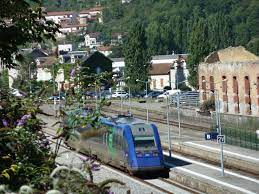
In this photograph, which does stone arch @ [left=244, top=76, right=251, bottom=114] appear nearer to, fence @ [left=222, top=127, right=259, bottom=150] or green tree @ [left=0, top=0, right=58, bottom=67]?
fence @ [left=222, top=127, right=259, bottom=150]

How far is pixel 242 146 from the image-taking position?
126 feet

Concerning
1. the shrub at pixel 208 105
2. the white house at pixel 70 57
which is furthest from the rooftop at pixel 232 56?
the white house at pixel 70 57

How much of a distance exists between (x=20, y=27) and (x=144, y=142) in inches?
801

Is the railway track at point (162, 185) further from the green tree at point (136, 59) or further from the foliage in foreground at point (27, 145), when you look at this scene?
the green tree at point (136, 59)

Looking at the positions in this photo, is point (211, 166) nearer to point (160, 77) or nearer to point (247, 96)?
point (247, 96)

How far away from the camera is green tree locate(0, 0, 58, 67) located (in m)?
9.08

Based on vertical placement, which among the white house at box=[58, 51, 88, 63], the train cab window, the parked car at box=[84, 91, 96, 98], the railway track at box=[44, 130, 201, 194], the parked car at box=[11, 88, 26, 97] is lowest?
the railway track at box=[44, 130, 201, 194]

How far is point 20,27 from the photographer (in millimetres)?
9422

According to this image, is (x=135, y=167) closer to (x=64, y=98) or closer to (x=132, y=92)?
(x=64, y=98)

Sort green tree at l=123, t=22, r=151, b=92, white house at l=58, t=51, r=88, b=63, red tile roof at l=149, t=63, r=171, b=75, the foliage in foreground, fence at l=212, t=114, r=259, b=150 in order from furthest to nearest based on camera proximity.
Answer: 1. red tile roof at l=149, t=63, r=171, b=75
2. green tree at l=123, t=22, r=151, b=92
3. fence at l=212, t=114, r=259, b=150
4. white house at l=58, t=51, r=88, b=63
5. the foliage in foreground

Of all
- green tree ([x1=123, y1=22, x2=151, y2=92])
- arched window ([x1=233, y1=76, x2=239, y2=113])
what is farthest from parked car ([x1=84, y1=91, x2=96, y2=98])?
green tree ([x1=123, y1=22, x2=151, y2=92])

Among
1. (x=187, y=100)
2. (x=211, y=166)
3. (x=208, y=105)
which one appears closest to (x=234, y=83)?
(x=208, y=105)

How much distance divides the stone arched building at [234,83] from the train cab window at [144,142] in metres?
20.8

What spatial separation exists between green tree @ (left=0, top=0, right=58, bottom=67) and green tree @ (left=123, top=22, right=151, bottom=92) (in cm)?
8064
